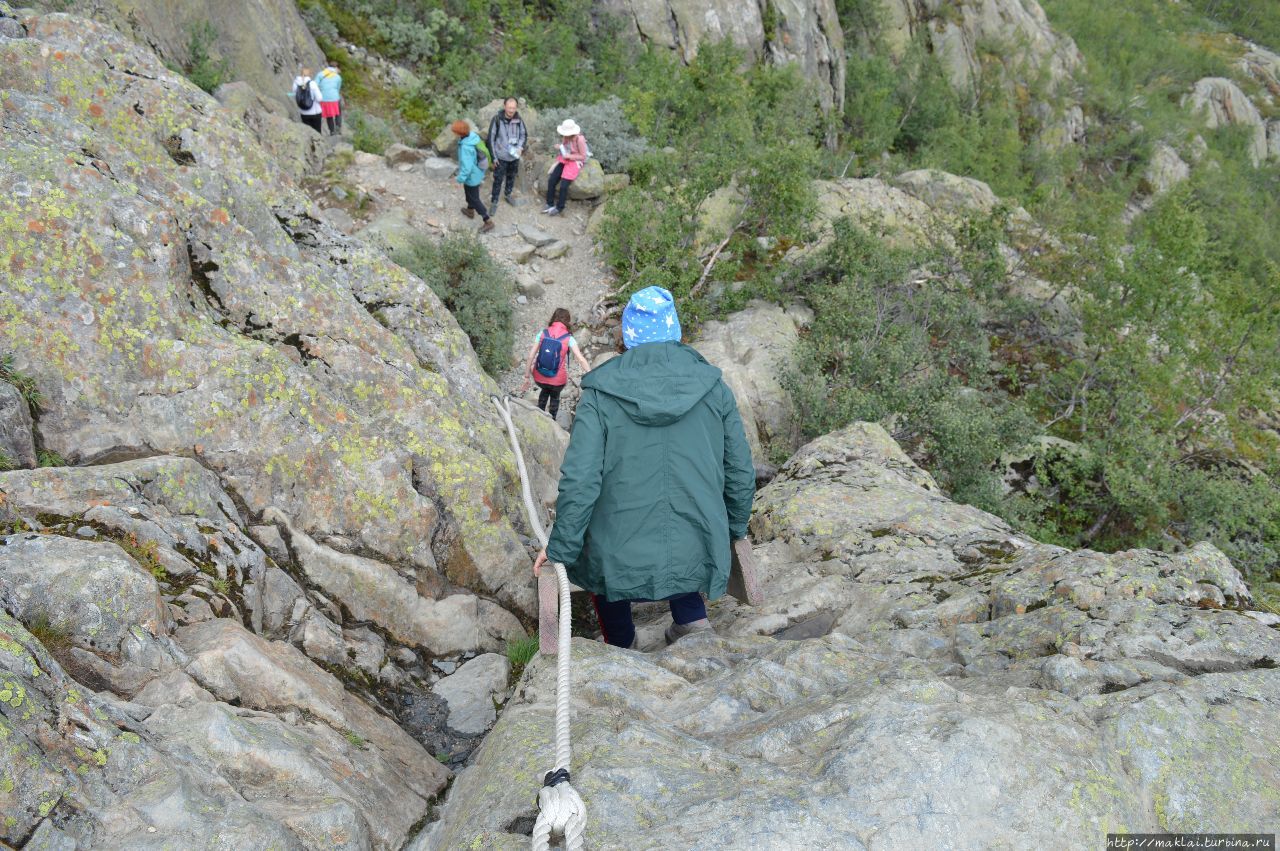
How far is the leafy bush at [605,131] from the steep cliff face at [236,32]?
251 inches

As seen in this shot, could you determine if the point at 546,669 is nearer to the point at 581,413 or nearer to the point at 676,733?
the point at 676,733

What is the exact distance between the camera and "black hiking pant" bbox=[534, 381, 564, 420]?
11.6 meters

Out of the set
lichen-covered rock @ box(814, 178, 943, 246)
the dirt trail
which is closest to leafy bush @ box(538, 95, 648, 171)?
the dirt trail

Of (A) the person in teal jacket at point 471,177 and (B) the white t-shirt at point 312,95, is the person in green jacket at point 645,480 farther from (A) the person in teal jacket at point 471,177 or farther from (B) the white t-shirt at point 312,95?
(B) the white t-shirt at point 312,95

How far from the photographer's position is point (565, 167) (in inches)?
687

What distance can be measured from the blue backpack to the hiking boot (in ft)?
20.1

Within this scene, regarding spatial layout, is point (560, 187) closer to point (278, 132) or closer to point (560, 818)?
point (278, 132)

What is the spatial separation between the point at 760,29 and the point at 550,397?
26986 millimetres

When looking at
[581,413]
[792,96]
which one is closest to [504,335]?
[581,413]

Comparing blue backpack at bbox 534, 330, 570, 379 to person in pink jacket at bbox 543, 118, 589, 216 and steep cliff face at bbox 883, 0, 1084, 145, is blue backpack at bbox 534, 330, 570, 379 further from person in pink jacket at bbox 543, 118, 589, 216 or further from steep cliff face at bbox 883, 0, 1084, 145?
steep cliff face at bbox 883, 0, 1084, 145

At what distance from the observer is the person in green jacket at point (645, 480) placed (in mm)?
4863

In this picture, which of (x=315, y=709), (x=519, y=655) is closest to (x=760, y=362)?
(x=519, y=655)

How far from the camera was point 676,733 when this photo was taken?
387cm

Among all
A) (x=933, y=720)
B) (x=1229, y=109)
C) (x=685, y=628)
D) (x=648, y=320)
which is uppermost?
(x=648, y=320)
